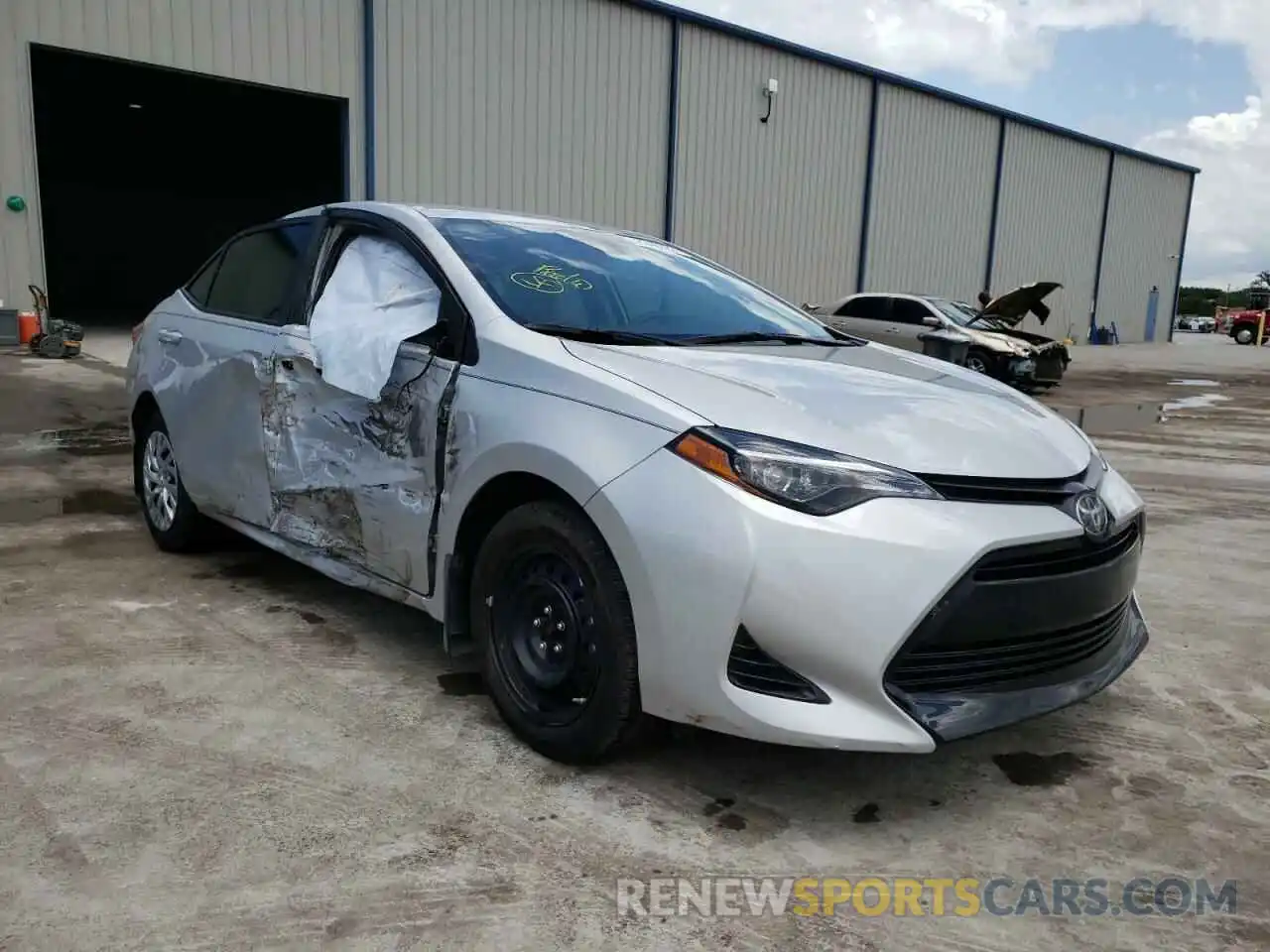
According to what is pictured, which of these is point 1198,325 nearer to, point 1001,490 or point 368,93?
point 368,93

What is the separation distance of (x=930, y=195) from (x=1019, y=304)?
11.9m

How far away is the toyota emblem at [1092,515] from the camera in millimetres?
2564

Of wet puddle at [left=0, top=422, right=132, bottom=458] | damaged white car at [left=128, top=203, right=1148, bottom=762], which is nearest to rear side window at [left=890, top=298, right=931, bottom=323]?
wet puddle at [left=0, top=422, right=132, bottom=458]

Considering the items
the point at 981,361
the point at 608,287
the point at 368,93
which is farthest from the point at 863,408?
the point at 368,93

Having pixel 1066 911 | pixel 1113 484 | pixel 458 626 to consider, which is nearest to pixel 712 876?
pixel 1066 911

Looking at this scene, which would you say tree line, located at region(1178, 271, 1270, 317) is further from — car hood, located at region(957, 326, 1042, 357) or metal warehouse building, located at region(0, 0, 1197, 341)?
car hood, located at region(957, 326, 1042, 357)

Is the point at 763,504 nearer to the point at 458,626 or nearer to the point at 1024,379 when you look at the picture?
the point at 458,626

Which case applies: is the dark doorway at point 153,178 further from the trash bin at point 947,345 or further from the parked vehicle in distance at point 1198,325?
the parked vehicle in distance at point 1198,325

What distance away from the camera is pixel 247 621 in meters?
3.90

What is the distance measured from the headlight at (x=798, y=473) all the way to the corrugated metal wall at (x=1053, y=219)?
28.1 metres

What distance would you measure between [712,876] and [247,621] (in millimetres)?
2337

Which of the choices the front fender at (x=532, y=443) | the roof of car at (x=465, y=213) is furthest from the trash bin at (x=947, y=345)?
the front fender at (x=532, y=443)

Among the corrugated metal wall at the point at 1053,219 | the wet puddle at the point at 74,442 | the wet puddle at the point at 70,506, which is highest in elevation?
the corrugated metal wall at the point at 1053,219

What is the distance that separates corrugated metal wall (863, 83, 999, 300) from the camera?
78.4 feet
